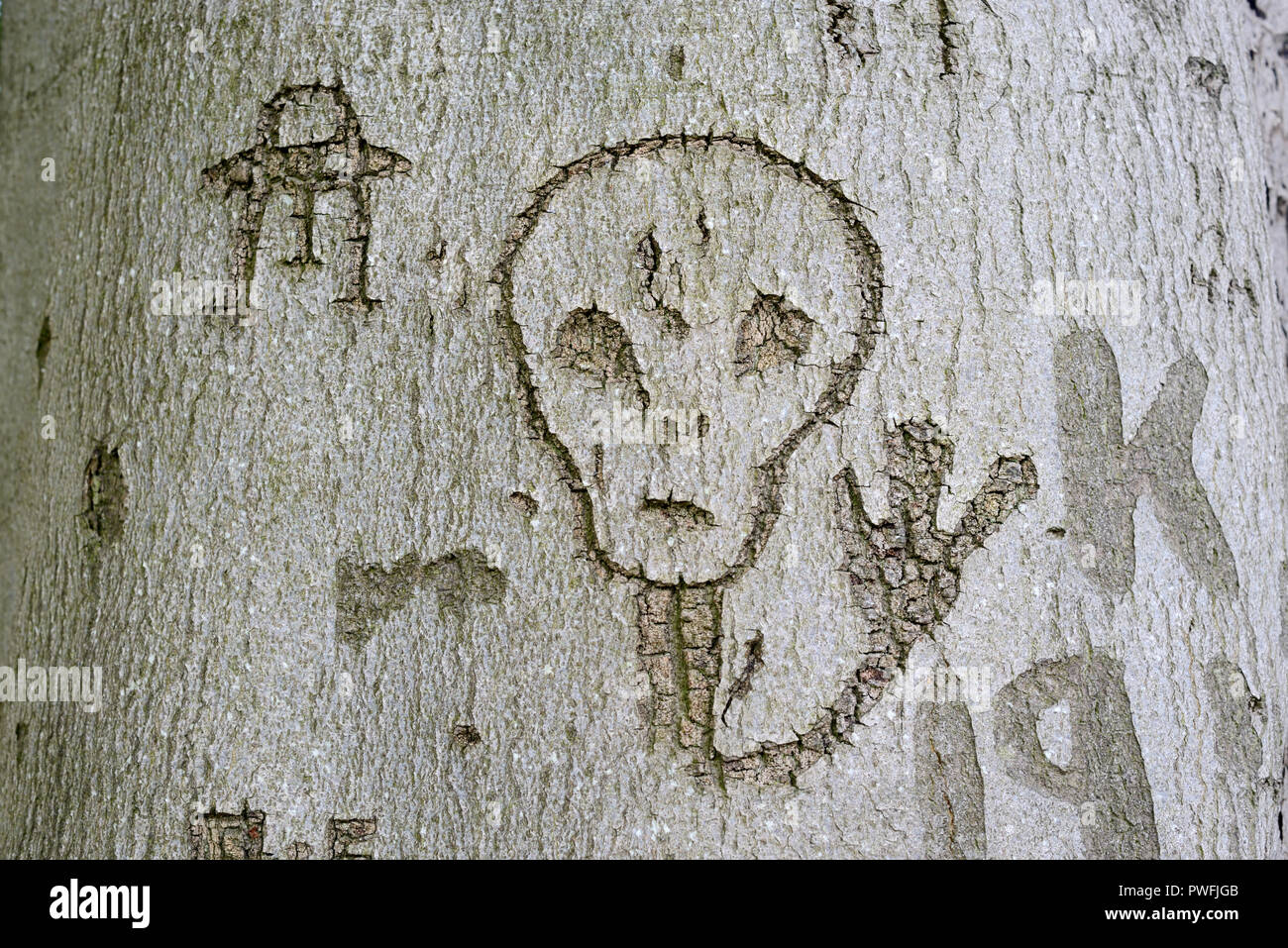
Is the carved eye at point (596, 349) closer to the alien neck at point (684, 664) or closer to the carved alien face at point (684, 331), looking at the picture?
the carved alien face at point (684, 331)

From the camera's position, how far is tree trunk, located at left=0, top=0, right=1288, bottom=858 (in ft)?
3.07

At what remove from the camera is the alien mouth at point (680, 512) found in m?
0.95

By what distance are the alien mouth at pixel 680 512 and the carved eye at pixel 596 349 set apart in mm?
115

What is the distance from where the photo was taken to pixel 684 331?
96 centimetres

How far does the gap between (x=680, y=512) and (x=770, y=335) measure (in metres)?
0.21

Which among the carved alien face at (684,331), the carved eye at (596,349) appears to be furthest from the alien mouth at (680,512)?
the carved eye at (596,349)

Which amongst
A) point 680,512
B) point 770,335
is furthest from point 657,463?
point 770,335

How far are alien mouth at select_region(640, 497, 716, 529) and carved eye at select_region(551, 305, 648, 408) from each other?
0.38 feet

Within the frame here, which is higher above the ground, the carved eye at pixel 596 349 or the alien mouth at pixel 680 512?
the carved eye at pixel 596 349

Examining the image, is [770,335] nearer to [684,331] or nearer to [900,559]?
[684,331]

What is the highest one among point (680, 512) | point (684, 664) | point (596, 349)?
point (596, 349)

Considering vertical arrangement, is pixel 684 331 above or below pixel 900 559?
above

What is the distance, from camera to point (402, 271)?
3.23 feet
